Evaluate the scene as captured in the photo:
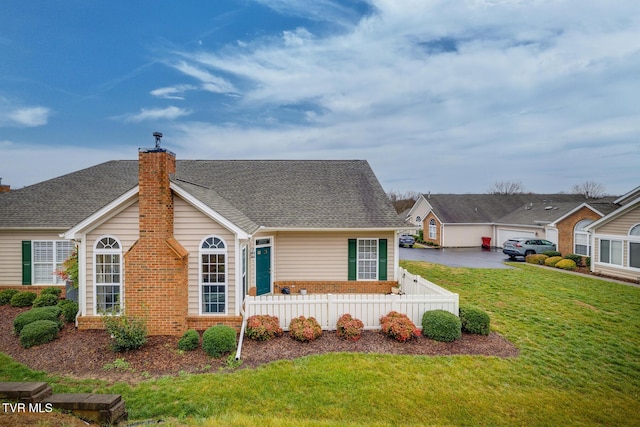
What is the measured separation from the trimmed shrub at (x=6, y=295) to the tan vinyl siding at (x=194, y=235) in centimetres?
950

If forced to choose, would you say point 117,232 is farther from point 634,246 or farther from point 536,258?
point 536,258

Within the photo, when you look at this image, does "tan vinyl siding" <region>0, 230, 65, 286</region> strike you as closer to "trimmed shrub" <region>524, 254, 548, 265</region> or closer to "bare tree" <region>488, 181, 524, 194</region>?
"trimmed shrub" <region>524, 254, 548, 265</region>

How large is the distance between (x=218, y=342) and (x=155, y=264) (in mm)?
3002

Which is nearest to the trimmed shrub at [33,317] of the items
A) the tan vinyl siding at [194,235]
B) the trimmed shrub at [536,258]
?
the tan vinyl siding at [194,235]

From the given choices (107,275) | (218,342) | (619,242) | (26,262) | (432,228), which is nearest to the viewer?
(218,342)

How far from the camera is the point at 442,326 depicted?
27.7ft

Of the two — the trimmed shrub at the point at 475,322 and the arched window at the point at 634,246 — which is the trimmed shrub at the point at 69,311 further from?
the arched window at the point at 634,246

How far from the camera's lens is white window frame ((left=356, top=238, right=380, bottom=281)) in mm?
13656

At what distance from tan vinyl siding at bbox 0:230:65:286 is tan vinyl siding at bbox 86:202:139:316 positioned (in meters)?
5.98

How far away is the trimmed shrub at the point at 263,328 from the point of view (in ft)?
27.4

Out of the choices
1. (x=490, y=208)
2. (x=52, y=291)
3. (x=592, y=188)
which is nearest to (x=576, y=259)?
(x=490, y=208)

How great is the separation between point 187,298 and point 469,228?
3275 cm

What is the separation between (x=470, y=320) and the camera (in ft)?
29.0

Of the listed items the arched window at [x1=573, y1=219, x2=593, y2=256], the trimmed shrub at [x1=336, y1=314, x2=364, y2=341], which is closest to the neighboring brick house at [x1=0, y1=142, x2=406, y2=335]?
the trimmed shrub at [x1=336, y1=314, x2=364, y2=341]
